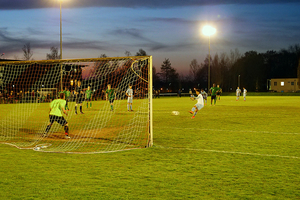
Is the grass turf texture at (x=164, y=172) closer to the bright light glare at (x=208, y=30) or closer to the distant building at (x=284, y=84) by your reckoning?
the bright light glare at (x=208, y=30)

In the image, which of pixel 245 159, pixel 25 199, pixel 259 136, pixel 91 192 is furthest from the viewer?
pixel 259 136

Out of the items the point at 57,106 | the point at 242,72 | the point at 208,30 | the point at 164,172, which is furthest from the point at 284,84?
the point at 164,172

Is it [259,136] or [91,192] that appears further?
[259,136]

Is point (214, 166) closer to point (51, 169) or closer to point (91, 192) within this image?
point (91, 192)

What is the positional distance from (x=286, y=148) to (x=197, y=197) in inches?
186

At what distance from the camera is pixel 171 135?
34.8 feet

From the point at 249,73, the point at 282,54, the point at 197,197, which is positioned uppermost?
the point at 282,54

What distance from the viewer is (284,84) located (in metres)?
93.4

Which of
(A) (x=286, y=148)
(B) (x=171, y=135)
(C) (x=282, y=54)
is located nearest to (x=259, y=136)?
(A) (x=286, y=148)

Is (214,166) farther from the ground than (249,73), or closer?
closer

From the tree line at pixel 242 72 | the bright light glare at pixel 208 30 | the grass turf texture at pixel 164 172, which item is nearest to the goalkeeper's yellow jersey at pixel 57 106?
Answer: the grass turf texture at pixel 164 172

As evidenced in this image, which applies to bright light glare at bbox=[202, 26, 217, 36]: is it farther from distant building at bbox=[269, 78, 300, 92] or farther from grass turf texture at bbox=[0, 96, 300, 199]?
distant building at bbox=[269, 78, 300, 92]

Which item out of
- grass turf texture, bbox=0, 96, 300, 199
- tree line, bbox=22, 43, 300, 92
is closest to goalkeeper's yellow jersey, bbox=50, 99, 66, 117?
grass turf texture, bbox=0, 96, 300, 199

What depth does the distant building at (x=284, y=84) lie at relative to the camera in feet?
305
